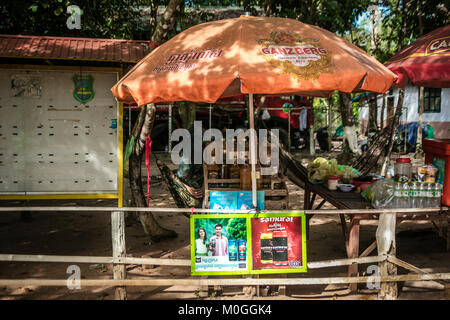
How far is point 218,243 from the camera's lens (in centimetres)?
353

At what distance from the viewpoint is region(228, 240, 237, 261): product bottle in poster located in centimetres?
353

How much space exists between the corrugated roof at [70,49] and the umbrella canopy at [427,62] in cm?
290

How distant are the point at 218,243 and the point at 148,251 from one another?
6.71ft

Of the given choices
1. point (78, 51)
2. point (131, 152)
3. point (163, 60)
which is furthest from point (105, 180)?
point (163, 60)

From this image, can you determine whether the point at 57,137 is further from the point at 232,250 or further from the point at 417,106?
the point at 417,106

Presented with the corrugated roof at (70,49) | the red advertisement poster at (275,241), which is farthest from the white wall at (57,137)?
the red advertisement poster at (275,241)

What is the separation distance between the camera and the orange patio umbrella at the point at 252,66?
305 centimetres

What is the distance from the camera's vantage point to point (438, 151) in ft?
13.5

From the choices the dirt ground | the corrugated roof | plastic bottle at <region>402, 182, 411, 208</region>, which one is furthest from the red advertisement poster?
the corrugated roof

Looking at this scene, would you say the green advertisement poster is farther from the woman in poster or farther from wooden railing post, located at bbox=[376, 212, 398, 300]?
wooden railing post, located at bbox=[376, 212, 398, 300]

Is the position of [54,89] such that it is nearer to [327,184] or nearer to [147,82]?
[147,82]

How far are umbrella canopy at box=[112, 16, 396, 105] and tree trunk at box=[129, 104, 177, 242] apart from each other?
5.82ft

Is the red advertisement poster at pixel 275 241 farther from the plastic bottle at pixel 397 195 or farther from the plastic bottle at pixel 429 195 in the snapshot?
the plastic bottle at pixel 429 195

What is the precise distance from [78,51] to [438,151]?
160 inches
